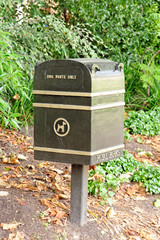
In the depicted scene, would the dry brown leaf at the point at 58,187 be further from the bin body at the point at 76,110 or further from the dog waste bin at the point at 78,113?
the bin body at the point at 76,110

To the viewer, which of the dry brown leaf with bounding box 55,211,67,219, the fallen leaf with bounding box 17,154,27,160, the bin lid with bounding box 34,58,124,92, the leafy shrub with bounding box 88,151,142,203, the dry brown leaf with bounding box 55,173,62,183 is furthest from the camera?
the fallen leaf with bounding box 17,154,27,160

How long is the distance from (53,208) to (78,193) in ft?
1.27

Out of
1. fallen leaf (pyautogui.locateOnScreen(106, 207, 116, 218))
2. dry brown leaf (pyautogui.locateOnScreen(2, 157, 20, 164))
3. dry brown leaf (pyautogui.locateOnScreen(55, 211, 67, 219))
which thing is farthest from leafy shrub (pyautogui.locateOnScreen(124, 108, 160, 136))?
dry brown leaf (pyautogui.locateOnScreen(55, 211, 67, 219))

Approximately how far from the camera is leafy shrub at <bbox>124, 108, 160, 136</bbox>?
658cm

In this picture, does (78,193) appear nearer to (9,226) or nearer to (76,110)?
(9,226)

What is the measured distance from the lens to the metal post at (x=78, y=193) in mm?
3291

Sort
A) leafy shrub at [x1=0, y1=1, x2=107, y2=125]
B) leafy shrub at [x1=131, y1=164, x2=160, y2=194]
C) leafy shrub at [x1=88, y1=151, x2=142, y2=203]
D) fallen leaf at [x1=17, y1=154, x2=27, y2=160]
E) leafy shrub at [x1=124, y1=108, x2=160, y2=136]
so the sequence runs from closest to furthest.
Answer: leafy shrub at [x1=88, y1=151, x2=142, y2=203]
leafy shrub at [x1=131, y1=164, x2=160, y2=194]
fallen leaf at [x1=17, y1=154, x2=27, y2=160]
leafy shrub at [x1=0, y1=1, x2=107, y2=125]
leafy shrub at [x1=124, y1=108, x2=160, y2=136]

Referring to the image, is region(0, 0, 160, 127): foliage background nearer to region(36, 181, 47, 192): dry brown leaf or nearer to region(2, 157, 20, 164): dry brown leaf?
region(2, 157, 20, 164): dry brown leaf

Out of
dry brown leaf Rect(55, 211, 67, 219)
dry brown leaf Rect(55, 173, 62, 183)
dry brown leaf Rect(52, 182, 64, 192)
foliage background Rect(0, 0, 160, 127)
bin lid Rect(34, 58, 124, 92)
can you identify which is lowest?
dry brown leaf Rect(55, 211, 67, 219)

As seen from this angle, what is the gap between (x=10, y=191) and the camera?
3.83 metres

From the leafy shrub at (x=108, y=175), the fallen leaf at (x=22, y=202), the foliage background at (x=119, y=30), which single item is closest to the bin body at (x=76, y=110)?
the fallen leaf at (x=22, y=202)

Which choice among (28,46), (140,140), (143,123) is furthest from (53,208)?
(143,123)

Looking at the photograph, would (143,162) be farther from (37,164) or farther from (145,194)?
(37,164)

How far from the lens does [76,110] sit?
3.09 metres
